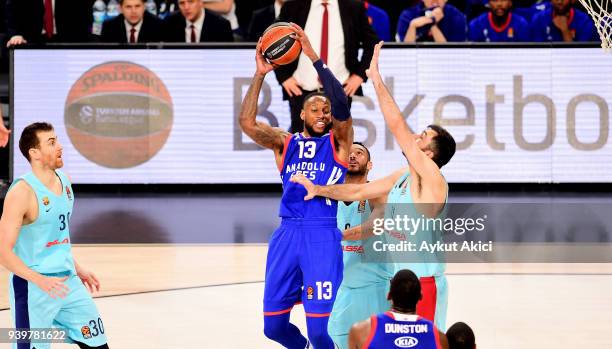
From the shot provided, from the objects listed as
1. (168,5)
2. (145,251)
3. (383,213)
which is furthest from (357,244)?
(168,5)

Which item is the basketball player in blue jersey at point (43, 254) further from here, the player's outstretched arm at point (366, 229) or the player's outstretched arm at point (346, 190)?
the player's outstretched arm at point (366, 229)

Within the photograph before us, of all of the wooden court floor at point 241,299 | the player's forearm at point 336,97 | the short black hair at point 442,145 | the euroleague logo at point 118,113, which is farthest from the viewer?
the euroleague logo at point 118,113

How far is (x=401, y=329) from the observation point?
5449 millimetres

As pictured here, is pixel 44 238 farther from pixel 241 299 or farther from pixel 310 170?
pixel 241 299

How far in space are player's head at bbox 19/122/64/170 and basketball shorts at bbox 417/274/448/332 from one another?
2.27m

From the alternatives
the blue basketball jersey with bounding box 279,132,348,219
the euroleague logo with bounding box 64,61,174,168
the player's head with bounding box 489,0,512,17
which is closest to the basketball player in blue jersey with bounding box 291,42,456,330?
the blue basketball jersey with bounding box 279,132,348,219

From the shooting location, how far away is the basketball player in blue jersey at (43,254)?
6340mm

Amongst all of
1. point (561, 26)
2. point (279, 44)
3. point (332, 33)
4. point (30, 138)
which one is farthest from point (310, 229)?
point (561, 26)

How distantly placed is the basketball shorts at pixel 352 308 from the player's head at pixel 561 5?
25.7 feet

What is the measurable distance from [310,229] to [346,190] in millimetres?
351

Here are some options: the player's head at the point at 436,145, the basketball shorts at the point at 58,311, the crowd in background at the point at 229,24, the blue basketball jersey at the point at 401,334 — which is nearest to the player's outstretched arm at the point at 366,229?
the player's head at the point at 436,145

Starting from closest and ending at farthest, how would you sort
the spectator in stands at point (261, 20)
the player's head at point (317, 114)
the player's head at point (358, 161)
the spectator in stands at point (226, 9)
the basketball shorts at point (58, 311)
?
the basketball shorts at point (58, 311), the player's head at point (317, 114), the player's head at point (358, 161), the spectator in stands at point (261, 20), the spectator in stands at point (226, 9)

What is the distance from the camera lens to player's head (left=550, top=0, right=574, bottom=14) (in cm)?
1436

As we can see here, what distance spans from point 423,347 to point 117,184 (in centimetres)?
956
